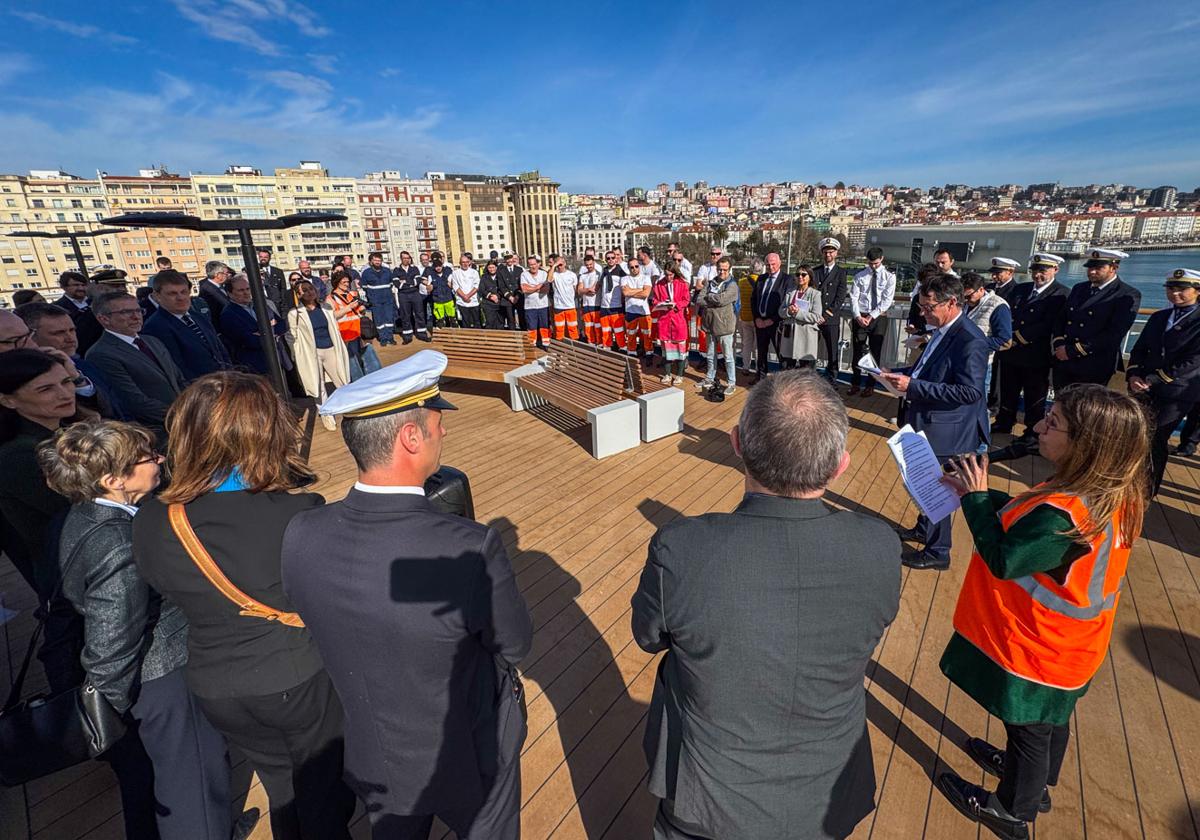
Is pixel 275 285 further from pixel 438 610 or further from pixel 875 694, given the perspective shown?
pixel 875 694

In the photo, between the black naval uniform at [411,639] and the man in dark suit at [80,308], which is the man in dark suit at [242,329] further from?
the black naval uniform at [411,639]

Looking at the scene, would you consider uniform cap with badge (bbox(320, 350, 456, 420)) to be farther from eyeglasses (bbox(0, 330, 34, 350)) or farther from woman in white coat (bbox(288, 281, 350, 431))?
woman in white coat (bbox(288, 281, 350, 431))

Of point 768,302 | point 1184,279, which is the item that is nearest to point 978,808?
point 1184,279

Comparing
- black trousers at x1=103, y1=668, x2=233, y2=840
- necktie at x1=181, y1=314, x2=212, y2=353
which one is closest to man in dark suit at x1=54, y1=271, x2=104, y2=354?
necktie at x1=181, y1=314, x2=212, y2=353

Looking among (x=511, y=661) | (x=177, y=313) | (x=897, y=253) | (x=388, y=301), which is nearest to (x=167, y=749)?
(x=511, y=661)

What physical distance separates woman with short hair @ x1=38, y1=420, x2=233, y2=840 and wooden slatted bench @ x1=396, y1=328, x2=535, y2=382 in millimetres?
5123

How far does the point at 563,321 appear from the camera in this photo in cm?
916

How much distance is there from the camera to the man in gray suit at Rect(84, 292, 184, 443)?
10.6 ft

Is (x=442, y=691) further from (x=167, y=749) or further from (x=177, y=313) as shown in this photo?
(x=177, y=313)

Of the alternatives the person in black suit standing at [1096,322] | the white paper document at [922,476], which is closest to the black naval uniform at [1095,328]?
the person in black suit standing at [1096,322]

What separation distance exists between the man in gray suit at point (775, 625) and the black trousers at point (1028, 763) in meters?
0.94

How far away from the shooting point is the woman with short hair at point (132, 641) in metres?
1.43

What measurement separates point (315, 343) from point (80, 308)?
2966 millimetres

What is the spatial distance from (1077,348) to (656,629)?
514 cm
